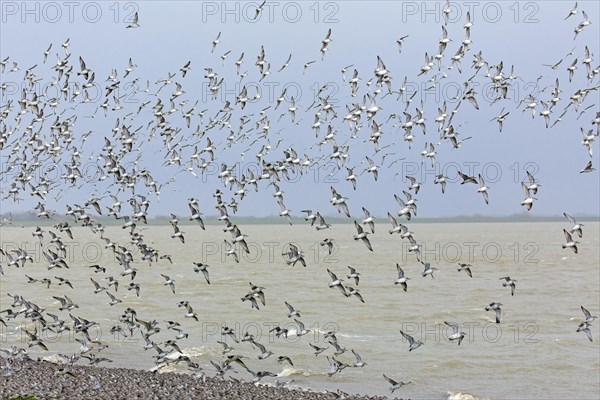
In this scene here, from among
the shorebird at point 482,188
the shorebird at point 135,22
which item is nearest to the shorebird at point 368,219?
the shorebird at point 482,188

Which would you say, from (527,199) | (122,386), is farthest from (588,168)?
(122,386)

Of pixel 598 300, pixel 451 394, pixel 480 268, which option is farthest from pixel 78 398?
pixel 480 268

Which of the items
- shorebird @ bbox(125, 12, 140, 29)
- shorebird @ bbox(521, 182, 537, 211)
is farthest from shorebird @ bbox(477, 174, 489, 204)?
shorebird @ bbox(125, 12, 140, 29)

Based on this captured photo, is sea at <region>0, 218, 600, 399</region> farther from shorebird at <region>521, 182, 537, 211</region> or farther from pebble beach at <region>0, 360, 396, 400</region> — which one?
shorebird at <region>521, 182, 537, 211</region>

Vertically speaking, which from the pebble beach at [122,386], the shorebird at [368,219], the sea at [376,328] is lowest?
the sea at [376,328]

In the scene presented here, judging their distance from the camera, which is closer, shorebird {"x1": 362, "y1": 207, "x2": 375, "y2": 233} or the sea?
shorebird {"x1": 362, "y1": 207, "x2": 375, "y2": 233}

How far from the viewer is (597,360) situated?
3462cm

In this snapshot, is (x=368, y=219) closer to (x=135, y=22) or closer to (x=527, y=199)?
(x=527, y=199)

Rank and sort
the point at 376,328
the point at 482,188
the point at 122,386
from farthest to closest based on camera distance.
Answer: the point at 376,328
the point at 482,188
the point at 122,386

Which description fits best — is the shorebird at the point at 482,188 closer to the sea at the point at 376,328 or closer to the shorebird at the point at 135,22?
the sea at the point at 376,328

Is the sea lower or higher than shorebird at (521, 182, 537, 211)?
lower

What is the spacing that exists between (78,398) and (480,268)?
78.3 m

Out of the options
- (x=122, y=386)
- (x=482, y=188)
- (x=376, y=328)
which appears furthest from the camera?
(x=376, y=328)

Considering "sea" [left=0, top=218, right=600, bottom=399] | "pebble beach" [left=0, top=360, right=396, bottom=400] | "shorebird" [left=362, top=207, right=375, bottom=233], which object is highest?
"shorebird" [left=362, top=207, right=375, bottom=233]
